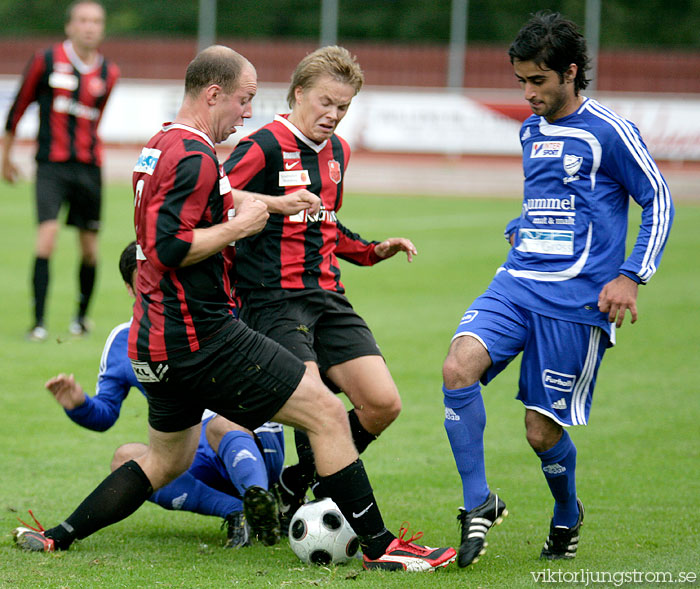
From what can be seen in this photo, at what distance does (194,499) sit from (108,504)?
0.52 metres

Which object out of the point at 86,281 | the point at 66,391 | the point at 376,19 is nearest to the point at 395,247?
the point at 66,391

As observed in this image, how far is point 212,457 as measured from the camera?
482cm

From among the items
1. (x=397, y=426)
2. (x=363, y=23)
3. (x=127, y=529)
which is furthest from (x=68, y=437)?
(x=363, y=23)

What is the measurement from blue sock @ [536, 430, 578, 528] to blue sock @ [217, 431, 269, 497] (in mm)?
1200

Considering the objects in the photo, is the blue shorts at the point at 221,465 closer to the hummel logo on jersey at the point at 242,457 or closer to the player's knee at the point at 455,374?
the hummel logo on jersey at the point at 242,457

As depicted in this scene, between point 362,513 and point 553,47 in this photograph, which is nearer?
point 362,513

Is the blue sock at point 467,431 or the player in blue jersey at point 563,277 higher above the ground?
the player in blue jersey at point 563,277

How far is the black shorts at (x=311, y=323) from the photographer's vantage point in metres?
4.58

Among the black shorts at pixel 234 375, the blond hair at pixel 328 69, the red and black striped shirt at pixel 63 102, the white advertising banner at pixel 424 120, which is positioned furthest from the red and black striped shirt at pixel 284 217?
the white advertising banner at pixel 424 120

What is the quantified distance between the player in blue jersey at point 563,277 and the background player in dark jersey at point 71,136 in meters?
5.77

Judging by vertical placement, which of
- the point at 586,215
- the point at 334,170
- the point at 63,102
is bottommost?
the point at 586,215

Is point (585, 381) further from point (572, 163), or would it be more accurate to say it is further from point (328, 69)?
point (328, 69)

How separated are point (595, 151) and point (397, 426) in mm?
2850

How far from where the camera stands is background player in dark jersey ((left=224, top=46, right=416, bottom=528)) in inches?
183
